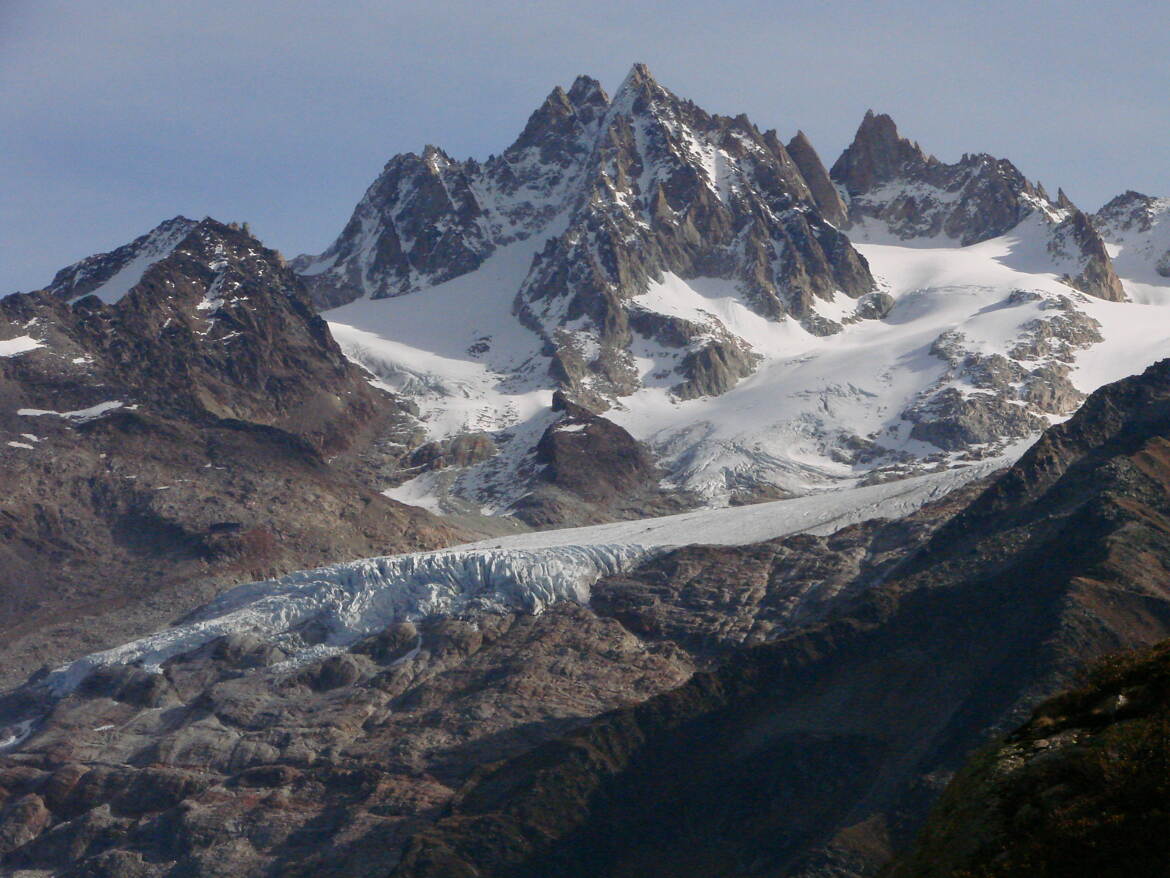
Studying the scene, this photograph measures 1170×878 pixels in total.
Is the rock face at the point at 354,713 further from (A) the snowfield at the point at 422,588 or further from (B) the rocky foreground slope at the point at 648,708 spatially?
(A) the snowfield at the point at 422,588

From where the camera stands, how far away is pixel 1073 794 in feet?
72.8

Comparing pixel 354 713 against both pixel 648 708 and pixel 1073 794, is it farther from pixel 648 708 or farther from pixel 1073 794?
pixel 1073 794

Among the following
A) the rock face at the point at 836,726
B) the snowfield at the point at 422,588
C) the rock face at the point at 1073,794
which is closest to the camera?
the rock face at the point at 1073,794

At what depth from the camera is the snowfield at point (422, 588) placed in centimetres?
14138

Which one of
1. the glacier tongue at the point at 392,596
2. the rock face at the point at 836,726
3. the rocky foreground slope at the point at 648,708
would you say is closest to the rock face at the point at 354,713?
the rocky foreground slope at the point at 648,708

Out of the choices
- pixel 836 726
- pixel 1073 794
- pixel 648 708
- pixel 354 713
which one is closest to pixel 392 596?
pixel 354 713

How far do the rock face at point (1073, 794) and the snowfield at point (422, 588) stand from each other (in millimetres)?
116517

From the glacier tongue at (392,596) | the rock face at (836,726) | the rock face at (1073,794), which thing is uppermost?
the glacier tongue at (392,596)

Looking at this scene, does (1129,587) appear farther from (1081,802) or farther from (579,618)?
(1081,802)

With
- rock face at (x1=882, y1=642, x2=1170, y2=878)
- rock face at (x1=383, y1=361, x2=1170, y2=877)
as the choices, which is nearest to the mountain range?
rock face at (x1=383, y1=361, x2=1170, y2=877)

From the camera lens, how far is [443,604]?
464 ft

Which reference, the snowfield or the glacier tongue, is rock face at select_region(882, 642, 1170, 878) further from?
the snowfield

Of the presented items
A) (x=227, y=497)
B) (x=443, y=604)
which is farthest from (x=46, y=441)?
(x=443, y=604)

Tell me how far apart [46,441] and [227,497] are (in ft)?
84.4
